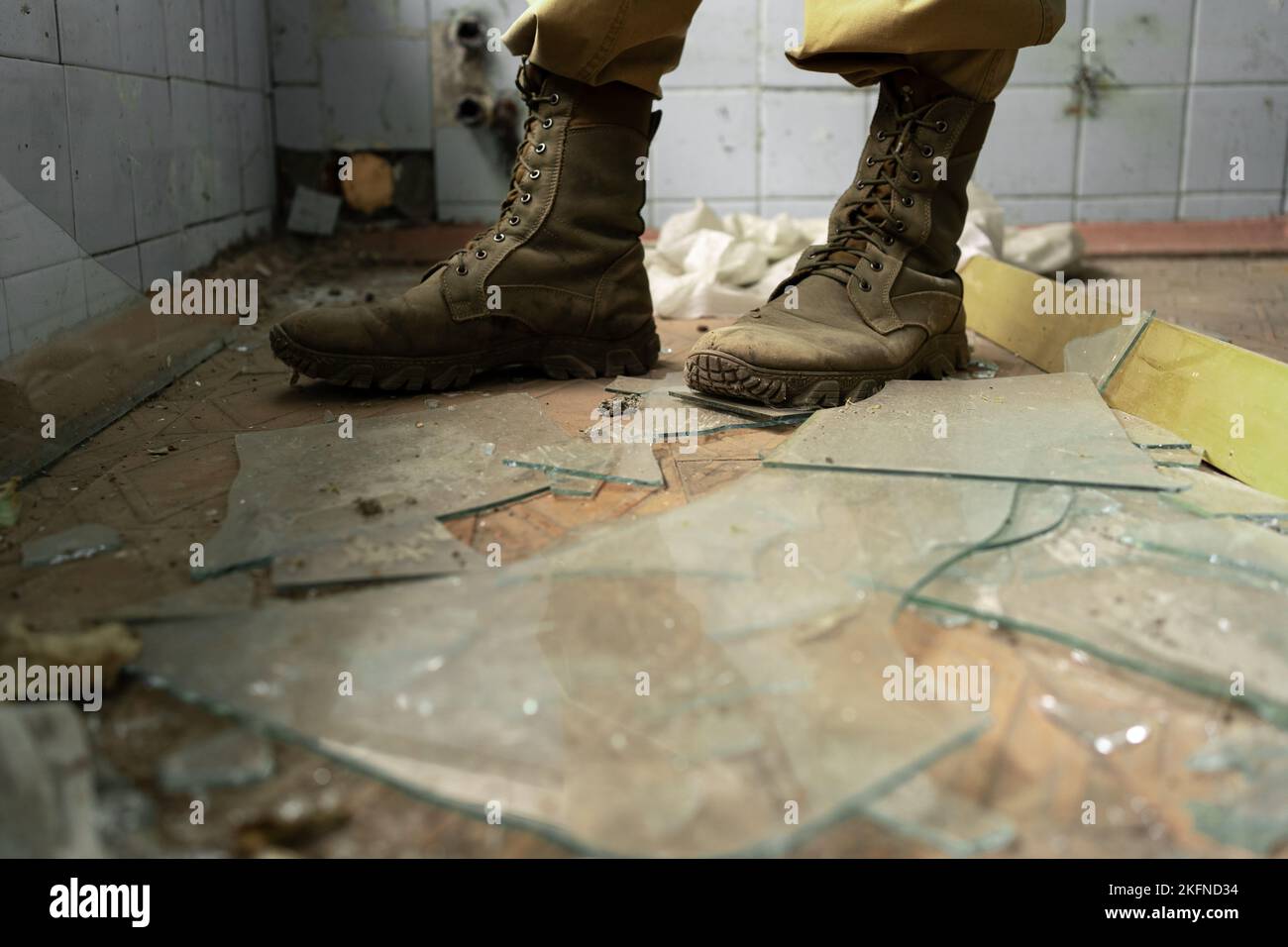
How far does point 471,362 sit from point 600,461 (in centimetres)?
50

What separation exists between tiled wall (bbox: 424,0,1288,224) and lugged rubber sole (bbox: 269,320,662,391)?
5.65 feet

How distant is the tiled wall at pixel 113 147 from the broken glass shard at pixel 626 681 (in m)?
0.97

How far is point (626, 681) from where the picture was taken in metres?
0.76

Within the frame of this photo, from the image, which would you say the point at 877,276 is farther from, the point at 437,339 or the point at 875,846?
the point at 875,846

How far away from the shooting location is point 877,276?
158cm

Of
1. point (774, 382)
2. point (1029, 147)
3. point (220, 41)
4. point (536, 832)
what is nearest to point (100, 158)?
point (220, 41)

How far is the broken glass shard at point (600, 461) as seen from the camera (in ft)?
3.97

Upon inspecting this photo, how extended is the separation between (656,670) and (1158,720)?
372 millimetres

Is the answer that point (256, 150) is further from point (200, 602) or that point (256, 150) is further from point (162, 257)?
point (200, 602)

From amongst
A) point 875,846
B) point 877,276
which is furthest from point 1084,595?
point 877,276

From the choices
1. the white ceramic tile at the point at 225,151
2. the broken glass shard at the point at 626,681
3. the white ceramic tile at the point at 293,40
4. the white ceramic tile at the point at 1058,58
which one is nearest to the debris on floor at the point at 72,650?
the broken glass shard at the point at 626,681

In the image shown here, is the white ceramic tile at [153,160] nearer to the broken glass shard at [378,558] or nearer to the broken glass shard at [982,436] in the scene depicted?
the broken glass shard at [378,558]

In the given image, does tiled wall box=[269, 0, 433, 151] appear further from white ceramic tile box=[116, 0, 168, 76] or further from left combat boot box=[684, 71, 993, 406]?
left combat boot box=[684, 71, 993, 406]

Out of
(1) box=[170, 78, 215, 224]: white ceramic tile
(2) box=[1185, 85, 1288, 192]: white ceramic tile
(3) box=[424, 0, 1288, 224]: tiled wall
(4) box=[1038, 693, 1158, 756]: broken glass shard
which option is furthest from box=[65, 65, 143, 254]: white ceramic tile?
(2) box=[1185, 85, 1288, 192]: white ceramic tile
